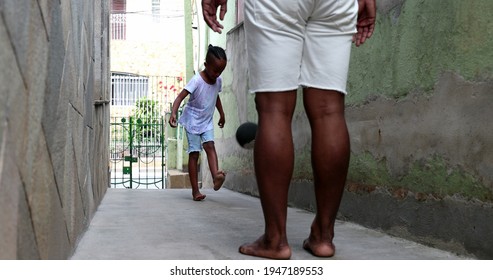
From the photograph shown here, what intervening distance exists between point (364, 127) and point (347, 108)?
276mm

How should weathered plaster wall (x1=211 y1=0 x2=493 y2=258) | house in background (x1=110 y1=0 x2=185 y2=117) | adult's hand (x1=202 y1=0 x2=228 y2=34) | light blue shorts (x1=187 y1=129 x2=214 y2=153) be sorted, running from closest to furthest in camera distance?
weathered plaster wall (x1=211 y1=0 x2=493 y2=258) → adult's hand (x1=202 y1=0 x2=228 y2=34) → light blue shorts (x1=187 y1=129 x2=214 y2=153) → house in background (x1=110 y1=0 x2=185 y2=117)

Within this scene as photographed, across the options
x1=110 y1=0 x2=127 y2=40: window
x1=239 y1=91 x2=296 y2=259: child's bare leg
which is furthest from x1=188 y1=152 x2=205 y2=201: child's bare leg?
x1=110 y1=0 x2=127 y2=40: window

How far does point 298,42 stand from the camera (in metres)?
2.23

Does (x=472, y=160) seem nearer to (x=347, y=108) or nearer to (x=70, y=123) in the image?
(x=347, y=108)

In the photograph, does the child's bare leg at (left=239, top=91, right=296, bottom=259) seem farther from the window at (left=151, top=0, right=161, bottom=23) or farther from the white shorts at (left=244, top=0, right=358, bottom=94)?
the window at (left=151, top=0, right=161, bottom=23)

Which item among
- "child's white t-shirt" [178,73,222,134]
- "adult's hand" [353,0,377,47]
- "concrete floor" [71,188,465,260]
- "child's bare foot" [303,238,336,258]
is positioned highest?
"adult's hand" [353,0,377,47]

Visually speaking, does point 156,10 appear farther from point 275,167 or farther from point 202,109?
point 275,167

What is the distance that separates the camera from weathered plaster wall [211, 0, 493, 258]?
2.32 metres

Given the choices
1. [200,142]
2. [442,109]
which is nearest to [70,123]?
[442,109]

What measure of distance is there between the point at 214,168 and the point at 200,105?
1.90ft

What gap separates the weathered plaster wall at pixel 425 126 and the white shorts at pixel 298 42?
0.50m

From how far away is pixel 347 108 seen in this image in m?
3.61

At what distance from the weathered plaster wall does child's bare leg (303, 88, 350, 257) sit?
0.52 m

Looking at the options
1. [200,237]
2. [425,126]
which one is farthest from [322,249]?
[425,126]
